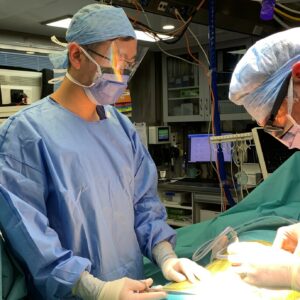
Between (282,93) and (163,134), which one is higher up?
(282,93)

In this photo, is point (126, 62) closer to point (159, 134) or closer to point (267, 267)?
point (267, 267)

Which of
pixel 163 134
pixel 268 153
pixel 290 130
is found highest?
pixel 290 130

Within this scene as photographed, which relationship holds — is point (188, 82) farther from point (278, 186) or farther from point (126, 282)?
point (126, 282)

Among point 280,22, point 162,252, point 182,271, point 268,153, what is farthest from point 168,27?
point 182,271

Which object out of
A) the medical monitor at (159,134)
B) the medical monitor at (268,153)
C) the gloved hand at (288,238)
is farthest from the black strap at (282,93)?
the medical monitor at (159,134)

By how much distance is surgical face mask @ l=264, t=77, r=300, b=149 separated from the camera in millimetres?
1154

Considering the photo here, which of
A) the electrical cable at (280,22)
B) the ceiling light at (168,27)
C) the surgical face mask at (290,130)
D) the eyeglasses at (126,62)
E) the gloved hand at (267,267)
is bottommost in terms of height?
the gloved hand at (267,267)

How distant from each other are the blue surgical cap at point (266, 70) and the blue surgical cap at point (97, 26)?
0.50 meters

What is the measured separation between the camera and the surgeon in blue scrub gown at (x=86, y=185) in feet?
4.19

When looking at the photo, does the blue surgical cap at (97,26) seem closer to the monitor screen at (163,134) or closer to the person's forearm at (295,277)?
the person's forearm at (295,277)

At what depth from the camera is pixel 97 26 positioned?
Answer: 1.52 m

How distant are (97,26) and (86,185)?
1.87ft

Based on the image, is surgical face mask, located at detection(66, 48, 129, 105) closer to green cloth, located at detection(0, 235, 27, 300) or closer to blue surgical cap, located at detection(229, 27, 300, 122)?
blue surgical cap, located at detection(229, 27, 300, 122)

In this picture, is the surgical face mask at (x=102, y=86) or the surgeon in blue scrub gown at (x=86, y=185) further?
the surgical face mask at (x=102, y=86)
